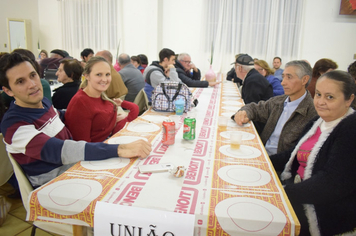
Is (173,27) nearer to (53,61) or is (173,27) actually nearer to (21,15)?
(53,61)

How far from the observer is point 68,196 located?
2.91 feet

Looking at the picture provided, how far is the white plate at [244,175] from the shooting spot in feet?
3.40

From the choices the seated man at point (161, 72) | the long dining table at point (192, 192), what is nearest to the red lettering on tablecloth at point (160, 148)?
the long dining table at point (192, 192)

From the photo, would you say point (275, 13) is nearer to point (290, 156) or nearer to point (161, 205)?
point (290, 156)

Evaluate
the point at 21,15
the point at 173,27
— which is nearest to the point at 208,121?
the point at 173,27

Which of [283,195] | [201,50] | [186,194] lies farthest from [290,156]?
[201,50]

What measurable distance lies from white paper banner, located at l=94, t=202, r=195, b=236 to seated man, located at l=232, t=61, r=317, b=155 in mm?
1187

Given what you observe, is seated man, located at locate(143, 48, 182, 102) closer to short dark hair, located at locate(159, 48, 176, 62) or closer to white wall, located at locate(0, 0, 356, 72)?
short dark hair, located at locate(159, 48, 176, 62)

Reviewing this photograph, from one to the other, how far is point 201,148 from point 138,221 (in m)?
0.65

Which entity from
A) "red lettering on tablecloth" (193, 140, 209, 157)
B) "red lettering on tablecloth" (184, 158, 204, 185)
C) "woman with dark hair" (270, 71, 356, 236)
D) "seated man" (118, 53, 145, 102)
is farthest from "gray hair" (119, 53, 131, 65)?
"woman with dark hair" (270, 71, 356, 236)

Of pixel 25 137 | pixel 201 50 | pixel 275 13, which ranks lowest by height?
pixel 25 137

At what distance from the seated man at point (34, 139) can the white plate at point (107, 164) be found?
0.02 m

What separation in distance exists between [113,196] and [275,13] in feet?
19.6

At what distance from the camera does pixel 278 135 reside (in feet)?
6.22
